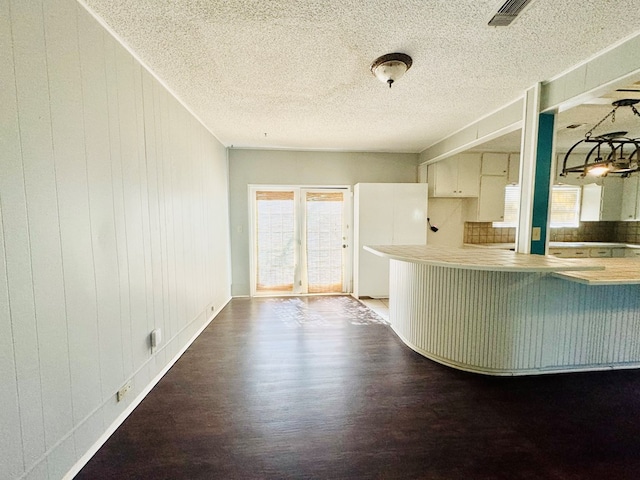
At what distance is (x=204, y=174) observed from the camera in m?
3.47

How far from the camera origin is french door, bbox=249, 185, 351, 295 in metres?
4.71

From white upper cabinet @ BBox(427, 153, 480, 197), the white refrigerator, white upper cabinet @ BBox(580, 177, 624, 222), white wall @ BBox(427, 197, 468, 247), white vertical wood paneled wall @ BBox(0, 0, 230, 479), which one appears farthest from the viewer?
white wall @ BBox(427, 197, 468, 247)

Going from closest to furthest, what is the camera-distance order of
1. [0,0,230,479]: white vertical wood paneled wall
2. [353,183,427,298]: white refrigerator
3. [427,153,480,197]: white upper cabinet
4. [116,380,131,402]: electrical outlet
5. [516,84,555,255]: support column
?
[0,0,230,479]: white vertical wood paneled wall, [116,380,131,402]: electrical outlet, [516,84,555,255]: support column, [353,183,427,298]: white refrigerator, [427,153,480,197]: white upper cabinet

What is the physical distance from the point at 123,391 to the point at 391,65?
9.48 feet

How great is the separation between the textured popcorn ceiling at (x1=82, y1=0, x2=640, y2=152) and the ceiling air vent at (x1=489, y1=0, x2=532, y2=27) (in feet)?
0.15

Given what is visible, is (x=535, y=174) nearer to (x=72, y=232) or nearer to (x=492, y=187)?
(x=492, y=187)

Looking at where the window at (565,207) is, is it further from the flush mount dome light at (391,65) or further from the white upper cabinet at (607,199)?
the flush mount dome light at (391,65)

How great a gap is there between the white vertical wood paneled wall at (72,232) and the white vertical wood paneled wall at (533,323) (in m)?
2.49

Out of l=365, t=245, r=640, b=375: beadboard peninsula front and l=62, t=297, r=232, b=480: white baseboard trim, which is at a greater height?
l=365, t=245, r=640, b=375: beadboard peninsula front

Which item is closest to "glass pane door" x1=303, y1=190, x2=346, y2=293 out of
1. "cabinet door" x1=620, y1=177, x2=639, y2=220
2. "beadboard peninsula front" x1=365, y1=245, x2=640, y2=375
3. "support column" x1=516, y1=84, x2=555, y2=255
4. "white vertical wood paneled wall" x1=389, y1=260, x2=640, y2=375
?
"beadboard peninsula front" x1=365, y1=245, x2=640, y2=375

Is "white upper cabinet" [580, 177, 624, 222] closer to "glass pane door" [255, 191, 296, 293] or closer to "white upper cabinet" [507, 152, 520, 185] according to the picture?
"white upper cabinet" [507, 152, 520, 185]

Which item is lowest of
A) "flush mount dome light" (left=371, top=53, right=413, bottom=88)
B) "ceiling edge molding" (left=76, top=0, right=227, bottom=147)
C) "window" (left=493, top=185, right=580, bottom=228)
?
"window" (left=493, top=185, right=580, bottom=228)

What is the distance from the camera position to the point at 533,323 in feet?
7.55

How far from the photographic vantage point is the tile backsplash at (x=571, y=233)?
4996 millimetres
